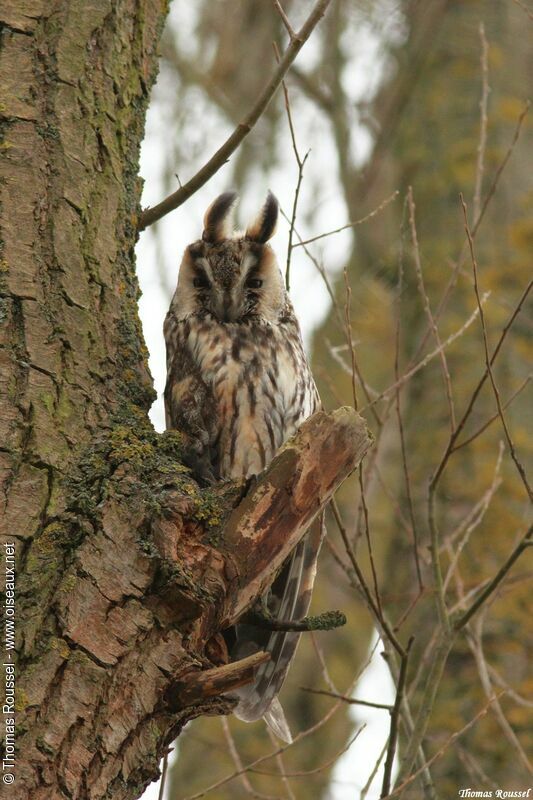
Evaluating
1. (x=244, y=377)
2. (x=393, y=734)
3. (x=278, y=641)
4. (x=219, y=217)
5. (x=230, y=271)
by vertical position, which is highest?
(x=219, y=217)

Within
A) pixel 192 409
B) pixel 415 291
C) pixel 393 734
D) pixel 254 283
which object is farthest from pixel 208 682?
pixel 415 291

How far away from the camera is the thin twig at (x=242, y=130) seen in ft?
7.84

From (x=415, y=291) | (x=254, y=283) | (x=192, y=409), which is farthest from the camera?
(x=415, y=291)

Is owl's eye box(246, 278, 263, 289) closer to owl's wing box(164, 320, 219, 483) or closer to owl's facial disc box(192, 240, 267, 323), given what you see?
owl's facial disc box(192, 240, 267, 323)

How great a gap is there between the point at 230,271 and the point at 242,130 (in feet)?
2.02

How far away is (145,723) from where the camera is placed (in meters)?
1.76

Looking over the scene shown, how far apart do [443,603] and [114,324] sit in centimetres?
107

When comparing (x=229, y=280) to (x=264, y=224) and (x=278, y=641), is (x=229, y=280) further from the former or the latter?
(x=278, y=641)

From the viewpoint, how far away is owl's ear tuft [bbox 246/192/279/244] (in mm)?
3131

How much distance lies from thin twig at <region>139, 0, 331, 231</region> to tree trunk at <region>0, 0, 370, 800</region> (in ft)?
0.40

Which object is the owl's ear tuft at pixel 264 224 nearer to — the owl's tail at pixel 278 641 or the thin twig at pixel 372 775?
the owl's tail at pixel 278 641

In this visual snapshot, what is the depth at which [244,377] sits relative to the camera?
285 cm

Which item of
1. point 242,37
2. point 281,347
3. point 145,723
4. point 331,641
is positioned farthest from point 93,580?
point 242,37

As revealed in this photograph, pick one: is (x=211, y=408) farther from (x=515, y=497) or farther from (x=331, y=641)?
(x=331, y=641)
